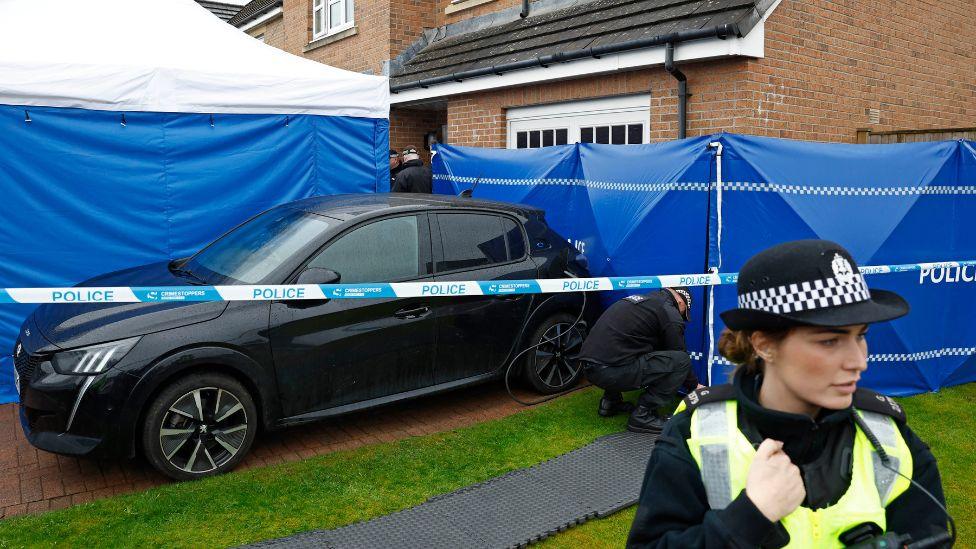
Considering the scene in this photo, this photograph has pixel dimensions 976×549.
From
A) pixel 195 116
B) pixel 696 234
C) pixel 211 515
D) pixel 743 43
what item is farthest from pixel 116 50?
pixel 743 43

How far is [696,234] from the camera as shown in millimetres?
5891

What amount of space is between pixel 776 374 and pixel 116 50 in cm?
664

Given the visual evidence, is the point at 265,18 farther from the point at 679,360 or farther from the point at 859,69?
the point at 679,360

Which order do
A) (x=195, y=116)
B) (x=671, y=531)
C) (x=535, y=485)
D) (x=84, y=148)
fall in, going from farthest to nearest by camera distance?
(x=195, y=116) → (x=84, y=148) → (x=535, y=485) → (x=671, y=531)

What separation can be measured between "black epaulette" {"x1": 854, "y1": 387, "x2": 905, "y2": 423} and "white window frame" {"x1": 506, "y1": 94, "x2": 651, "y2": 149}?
7.21 metres

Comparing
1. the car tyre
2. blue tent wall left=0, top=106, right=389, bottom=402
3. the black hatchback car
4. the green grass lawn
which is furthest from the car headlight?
blue tent wall left=0, top=106, right=389, bottom=402

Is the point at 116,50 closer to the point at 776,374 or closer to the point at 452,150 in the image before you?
the point at 452,150

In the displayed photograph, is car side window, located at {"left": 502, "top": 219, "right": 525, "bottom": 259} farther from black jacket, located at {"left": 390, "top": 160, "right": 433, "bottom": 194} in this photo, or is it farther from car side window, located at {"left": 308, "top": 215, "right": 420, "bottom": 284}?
black jacket, located at {"left": 390, "top": 160, "right": 433, "bottom": 194}

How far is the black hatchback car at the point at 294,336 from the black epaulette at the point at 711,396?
346cm

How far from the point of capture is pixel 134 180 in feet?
22.2

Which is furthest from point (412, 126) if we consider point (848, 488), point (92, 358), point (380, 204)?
point (848, 488)

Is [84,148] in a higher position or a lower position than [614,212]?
higher

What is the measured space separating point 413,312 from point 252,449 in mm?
1396

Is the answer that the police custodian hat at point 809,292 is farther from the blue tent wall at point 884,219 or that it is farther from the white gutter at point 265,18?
the white gutter at point 265,18
